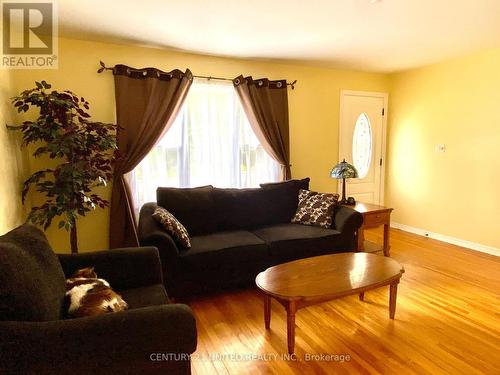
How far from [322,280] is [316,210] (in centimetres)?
136

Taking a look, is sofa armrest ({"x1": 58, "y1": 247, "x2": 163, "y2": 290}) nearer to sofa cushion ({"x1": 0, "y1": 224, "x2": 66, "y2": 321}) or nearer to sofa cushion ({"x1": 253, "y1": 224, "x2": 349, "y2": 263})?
sofa cushion ({"x1": 0, "y1": 224, "x2": 66, "y2": 321})

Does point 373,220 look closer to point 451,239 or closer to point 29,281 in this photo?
point 451,239

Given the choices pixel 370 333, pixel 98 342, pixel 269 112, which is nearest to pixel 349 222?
pixel 370 333

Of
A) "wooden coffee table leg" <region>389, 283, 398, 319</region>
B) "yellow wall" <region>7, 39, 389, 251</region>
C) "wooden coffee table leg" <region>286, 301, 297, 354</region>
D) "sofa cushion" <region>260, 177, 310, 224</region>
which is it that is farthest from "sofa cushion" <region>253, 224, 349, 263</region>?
"yellow wall" <region>7, 39, 389, 251</region>

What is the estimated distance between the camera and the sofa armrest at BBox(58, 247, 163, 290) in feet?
6.49

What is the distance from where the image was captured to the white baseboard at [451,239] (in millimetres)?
3860

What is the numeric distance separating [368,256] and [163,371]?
5.97 ft

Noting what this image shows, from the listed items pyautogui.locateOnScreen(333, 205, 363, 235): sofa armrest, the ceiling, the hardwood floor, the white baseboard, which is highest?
the ceiling

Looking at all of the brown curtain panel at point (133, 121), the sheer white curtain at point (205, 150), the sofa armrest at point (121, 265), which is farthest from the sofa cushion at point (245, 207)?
the sofa armrest at point (121, 265)

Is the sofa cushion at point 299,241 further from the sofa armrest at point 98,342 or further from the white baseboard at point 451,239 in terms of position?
the white baseboard at point 451,239

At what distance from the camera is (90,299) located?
1.52 m

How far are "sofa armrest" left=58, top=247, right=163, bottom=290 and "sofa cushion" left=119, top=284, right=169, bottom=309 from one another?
0.07m

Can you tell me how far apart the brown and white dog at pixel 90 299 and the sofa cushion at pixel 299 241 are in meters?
1.62

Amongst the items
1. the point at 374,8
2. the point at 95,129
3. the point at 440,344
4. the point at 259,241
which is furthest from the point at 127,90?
the point at 440,344
